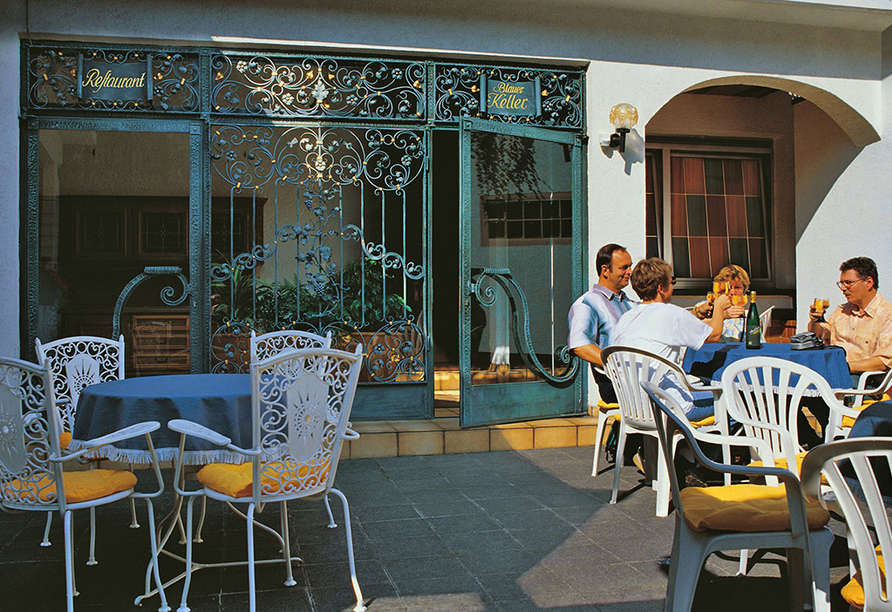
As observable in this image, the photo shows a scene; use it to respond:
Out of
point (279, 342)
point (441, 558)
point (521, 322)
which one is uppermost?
point (521, 322)

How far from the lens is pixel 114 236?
6.13 m

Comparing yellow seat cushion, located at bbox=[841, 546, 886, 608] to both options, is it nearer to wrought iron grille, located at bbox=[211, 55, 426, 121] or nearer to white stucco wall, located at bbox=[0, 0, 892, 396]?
white stucco wall, located at bbox=[0, 0, 892, 396]

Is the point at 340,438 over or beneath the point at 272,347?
beneath

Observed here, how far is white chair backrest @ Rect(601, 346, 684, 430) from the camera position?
416 cm

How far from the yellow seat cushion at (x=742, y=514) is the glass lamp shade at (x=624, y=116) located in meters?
4.33

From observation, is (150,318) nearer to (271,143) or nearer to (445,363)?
(271,143)

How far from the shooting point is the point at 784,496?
2.69 meters

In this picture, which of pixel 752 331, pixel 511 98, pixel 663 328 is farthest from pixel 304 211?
pixel 752 331

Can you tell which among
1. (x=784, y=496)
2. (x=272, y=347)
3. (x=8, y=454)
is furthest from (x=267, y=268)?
(x=784, y=496)

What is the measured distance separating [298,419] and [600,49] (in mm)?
4762

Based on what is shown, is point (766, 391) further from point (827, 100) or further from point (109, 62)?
point (109, 62)

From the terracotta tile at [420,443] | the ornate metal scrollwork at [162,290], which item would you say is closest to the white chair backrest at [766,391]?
the terracotta tile at [420,443]

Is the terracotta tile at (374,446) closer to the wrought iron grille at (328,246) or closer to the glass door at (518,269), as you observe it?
the glass door at (518,269)

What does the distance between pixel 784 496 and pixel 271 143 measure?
4815 mm
